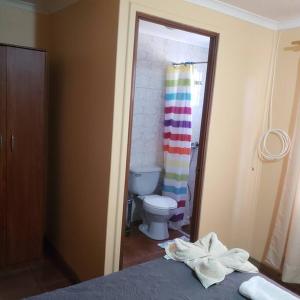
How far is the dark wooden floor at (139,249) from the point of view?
3.14 meters

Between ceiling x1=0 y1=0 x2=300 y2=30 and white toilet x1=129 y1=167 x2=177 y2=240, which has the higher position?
ceiling x1=0 y1=0 x2=300 y2=30

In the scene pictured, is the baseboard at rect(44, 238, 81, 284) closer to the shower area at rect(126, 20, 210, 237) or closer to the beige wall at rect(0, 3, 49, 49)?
the shower area at rect(126, 20, 210, 237)

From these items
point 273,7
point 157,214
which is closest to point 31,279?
point 157,214

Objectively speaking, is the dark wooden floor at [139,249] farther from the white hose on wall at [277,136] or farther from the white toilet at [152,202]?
the white hose on wall at [277,136]

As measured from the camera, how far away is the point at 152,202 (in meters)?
3.47

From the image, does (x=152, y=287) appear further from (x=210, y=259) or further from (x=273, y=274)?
(x=273, y=274)

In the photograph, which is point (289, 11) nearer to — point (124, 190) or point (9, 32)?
point (124, 190)

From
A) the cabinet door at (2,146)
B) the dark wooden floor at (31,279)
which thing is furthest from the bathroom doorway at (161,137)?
the cabinet door at (2,146)

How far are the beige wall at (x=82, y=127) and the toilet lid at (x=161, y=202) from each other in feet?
3.22

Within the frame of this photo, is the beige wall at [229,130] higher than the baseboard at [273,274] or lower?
higher

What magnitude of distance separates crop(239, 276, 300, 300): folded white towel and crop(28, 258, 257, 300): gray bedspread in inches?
2.1

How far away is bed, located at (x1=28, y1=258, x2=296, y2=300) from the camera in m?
1.55

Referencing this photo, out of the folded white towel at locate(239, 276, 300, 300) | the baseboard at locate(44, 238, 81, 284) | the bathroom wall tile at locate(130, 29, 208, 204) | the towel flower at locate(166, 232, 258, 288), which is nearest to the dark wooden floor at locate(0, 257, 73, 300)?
the baseboard at locate(44, 238, 81, 284)

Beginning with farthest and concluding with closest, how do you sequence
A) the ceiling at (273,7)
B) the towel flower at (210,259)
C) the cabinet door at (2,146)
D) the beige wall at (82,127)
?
1. the cabinet door at (2,146)
2. the ceiling at (273,7)
3. the beige wall at (82,127)
4. the towel flower at (210,259)
